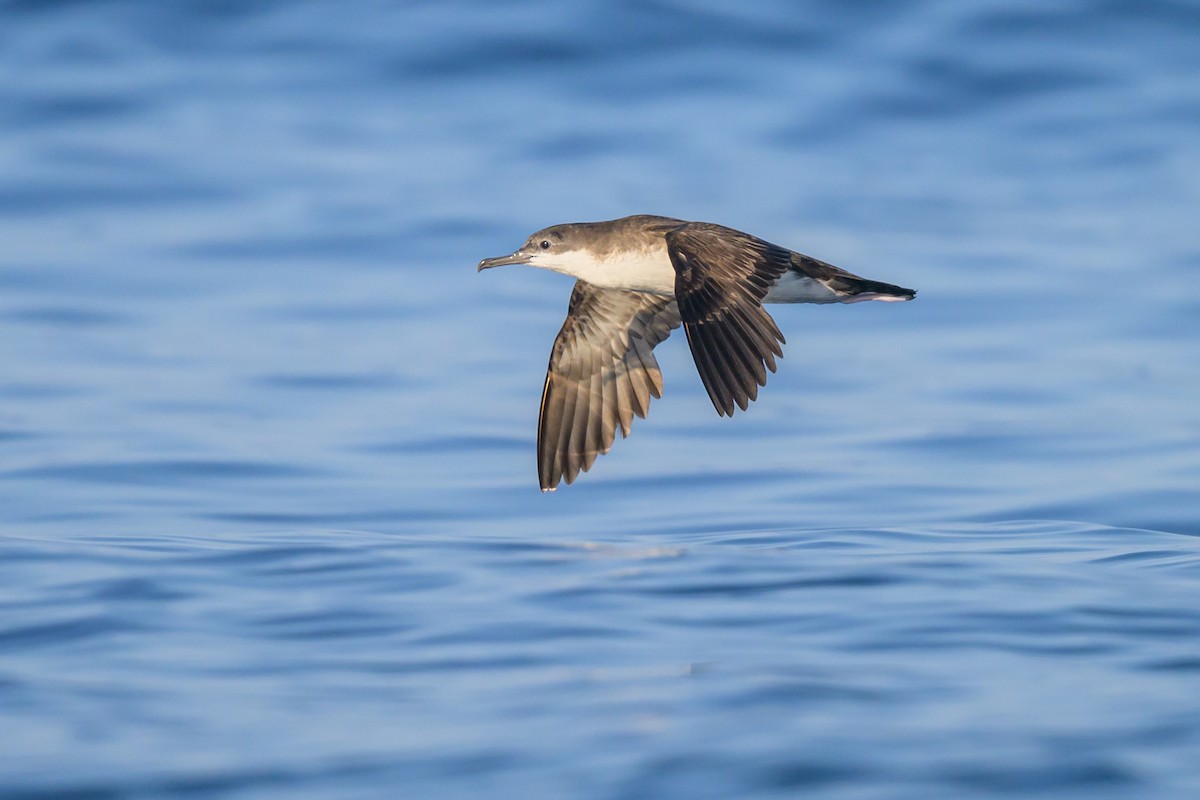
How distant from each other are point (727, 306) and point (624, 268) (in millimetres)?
1006

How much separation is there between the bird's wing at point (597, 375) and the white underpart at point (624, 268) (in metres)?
0.55

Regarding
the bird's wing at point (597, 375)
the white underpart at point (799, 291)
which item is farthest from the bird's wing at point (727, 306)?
the bird's wing at point (597, 375)

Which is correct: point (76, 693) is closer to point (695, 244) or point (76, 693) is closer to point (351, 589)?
point (351, 589)

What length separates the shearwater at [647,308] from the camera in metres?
6.48

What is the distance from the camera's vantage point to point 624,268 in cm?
750

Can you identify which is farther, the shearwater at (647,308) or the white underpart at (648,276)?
the white underpart at (648,276)

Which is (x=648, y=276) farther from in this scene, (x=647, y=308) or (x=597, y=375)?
(x=597, y=375)

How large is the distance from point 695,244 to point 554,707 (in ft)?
7.54

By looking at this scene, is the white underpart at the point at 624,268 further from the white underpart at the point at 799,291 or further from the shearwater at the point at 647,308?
the white underpart at the point at 799,291

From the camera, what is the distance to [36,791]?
197 inches

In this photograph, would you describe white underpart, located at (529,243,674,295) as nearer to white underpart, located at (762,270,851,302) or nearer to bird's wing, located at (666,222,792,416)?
bird's wing, located at (666,222,792,416)

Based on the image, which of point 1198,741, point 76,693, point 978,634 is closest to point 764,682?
point 978,634

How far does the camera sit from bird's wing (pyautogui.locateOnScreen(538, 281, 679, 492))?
820 centimetres

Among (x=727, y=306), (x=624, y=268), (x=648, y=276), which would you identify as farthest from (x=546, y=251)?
(x=727, y=306)
